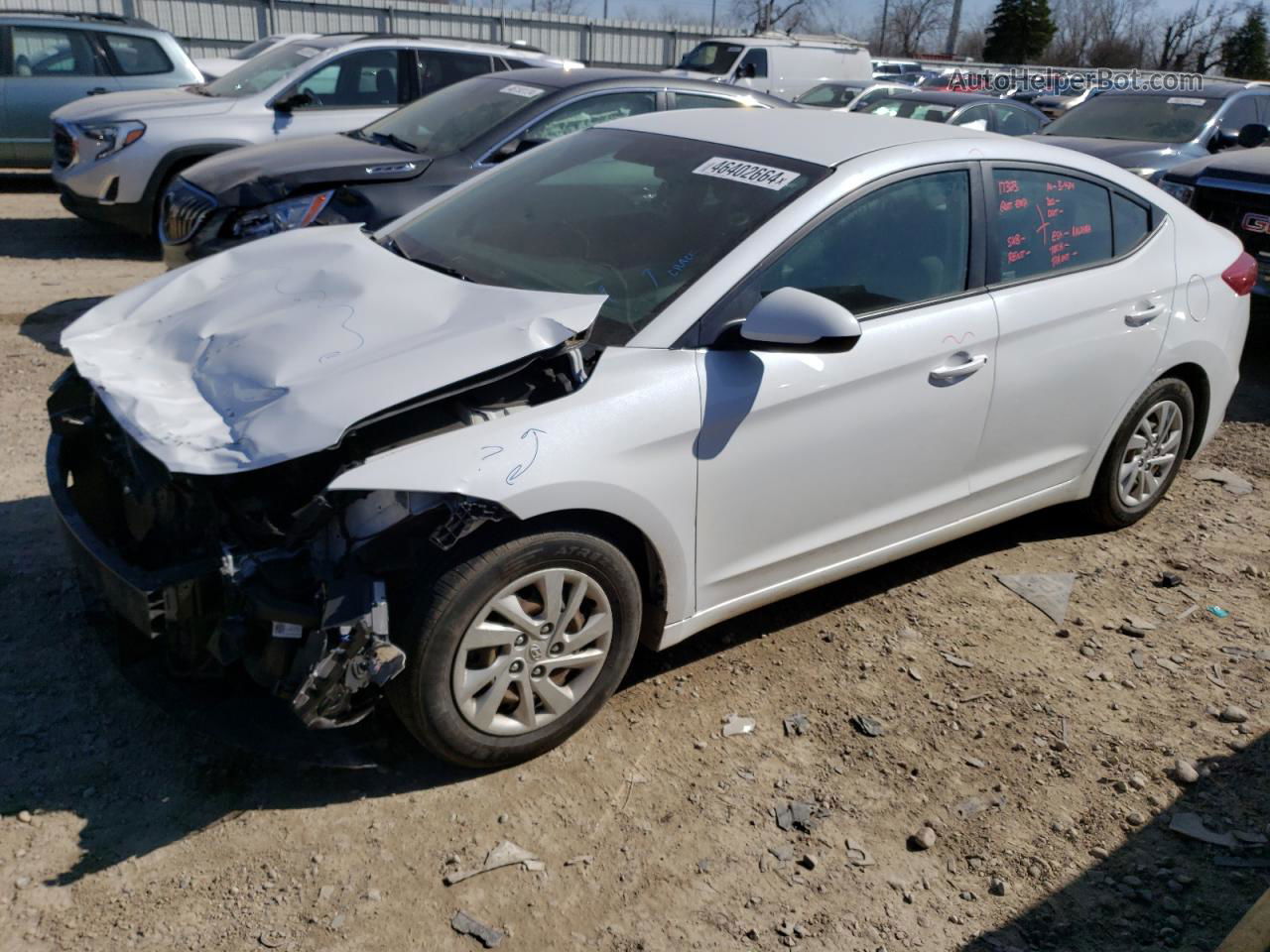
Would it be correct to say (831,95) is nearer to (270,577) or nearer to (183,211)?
(183,211)

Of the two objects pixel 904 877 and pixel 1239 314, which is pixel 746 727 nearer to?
pixel 904 877

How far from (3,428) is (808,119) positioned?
3976 mm

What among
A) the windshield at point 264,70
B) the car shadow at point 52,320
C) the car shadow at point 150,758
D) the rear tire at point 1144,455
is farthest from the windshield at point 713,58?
the car shadow at point 150,758

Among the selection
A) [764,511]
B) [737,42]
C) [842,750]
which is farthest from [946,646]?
[737,42]

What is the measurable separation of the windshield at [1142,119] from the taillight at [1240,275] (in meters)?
6.35

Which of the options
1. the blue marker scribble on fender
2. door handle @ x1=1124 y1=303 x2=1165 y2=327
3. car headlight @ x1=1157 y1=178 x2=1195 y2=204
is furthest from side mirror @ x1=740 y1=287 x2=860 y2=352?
car headlight @ x1=1157 y1=178 x2=1195 y2=204

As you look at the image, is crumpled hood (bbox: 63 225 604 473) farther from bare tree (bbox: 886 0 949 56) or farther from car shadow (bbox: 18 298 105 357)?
bare tree (bbox: 886 0 949 56)

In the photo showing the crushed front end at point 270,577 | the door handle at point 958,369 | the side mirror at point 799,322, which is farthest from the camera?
the door handle at point 958,369

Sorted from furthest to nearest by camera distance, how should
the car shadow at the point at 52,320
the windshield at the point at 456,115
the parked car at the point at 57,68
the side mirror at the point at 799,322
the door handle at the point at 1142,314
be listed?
1. the parked car at the point at 57,68
2. the windshield at the point at 456,115
3. the car shadow at the point at 52,320
4. the door handle at the point at 1142,314
5. the side mirror at the point at 799,322

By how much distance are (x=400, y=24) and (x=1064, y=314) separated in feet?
80.2

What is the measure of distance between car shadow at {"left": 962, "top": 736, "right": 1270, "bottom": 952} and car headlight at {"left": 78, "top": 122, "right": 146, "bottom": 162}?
839 cm

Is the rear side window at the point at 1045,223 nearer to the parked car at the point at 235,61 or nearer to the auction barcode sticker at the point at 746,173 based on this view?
the auction barcode sticker at the point at 746,173

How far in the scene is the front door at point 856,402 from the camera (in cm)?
335

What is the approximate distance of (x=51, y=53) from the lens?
1143 cm
